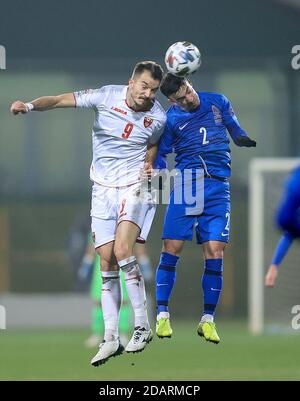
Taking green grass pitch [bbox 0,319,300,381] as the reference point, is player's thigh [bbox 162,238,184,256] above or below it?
above

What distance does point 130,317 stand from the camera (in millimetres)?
24797

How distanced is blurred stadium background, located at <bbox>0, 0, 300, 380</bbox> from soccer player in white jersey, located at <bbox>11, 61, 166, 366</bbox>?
984mm

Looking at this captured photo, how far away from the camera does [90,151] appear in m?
17.5

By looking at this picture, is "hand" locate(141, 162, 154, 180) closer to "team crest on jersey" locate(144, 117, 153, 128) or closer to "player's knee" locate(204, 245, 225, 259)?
"team crest on jersey" locate(144, 117, 153, 128)

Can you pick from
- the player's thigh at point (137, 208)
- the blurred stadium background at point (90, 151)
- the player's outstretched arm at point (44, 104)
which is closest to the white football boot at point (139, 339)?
the player's thigh at point (137, 208)

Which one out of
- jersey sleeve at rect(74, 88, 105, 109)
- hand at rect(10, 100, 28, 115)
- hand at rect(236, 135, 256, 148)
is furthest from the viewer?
jersey sleeve at rect(74, 88, 105, 109)

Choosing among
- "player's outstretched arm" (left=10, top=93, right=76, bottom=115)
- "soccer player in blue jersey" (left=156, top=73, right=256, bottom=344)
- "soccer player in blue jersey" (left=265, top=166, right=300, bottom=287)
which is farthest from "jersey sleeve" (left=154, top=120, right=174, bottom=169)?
"soccer player in blue jersey" (left=265, top=166, right=300, bottom=287)

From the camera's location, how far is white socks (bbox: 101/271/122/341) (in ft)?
35.7

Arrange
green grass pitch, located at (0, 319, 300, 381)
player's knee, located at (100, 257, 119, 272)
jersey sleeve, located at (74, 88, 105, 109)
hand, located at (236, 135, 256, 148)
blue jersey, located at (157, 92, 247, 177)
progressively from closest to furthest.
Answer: hand, located at (236, 135, 256, 148) < blue jersey, located at (157, 92, 247, 177) < jersey sleeve, located at (74, 88, 105, 109) < player's knee, located at (100, 257, 119, 272) < green grass pitch, located at (0, 319, 300, 381)

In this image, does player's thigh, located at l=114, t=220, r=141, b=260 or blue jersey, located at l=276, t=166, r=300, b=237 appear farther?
player's thigh, located at l=114, t=220, r=141, b=260

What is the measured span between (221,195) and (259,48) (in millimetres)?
12629

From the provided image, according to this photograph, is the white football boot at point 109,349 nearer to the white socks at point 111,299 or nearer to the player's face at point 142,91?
the white socks at point 111,299

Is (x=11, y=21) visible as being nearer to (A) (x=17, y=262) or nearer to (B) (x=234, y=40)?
(B) (x=234, y=40)

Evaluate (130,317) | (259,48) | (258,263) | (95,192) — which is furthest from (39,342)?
(95,192)
